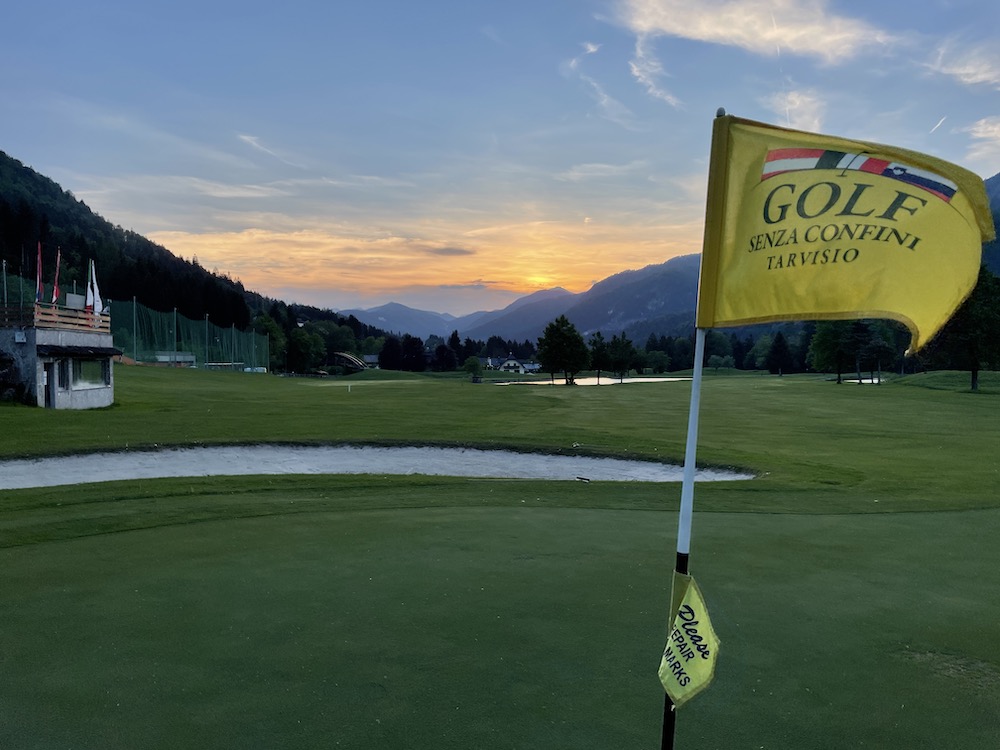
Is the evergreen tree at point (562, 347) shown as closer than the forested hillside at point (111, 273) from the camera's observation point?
Yes

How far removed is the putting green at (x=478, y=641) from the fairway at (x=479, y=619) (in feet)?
0.08

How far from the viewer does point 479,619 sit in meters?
6.21

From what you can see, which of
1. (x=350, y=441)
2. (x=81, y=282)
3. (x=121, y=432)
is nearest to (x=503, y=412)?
(x=350, y=441)

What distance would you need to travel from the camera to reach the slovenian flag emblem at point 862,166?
11.2ft

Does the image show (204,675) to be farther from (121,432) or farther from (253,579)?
(121,432)

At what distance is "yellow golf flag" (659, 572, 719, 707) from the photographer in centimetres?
361

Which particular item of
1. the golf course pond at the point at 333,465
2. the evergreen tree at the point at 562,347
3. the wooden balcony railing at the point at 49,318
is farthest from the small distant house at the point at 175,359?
the golf course pond at the point at 333,465

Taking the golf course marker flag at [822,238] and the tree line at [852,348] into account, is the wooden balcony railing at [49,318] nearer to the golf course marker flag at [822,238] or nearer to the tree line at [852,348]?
the tree line at [852,348]

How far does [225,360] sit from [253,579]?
388 ft

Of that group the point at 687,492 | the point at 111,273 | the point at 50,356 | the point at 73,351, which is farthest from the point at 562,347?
the point at 111,273

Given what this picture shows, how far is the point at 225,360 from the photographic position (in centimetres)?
11750

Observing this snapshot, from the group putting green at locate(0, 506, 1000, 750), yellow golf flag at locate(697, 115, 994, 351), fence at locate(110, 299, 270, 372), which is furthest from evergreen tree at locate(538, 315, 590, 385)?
yellow golf flag at locate(697, 115, 994, 351)

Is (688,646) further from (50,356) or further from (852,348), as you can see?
(852,348)

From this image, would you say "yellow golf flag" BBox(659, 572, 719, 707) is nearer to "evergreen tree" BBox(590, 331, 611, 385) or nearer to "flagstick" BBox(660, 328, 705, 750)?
"flagstick" BBox(660, 328, 705, 750)
